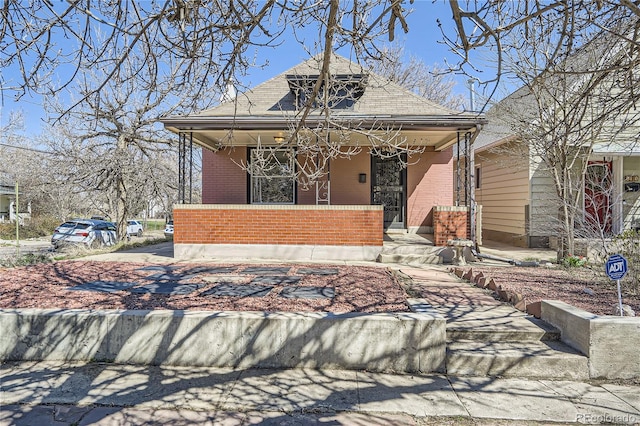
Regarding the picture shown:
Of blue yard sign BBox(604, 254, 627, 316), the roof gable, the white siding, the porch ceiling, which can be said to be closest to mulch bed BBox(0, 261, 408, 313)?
blue yard sign BBox(604, 254, 627, 316)

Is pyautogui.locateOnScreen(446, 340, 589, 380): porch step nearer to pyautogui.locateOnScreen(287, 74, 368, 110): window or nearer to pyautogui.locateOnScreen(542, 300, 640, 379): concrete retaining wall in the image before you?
pyautogui.locateOnScreen(542, 300, 640, 379): concrete retaining wall

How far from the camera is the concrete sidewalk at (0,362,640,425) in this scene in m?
3.04

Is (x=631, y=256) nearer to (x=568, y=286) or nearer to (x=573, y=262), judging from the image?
(x=568, y=286)

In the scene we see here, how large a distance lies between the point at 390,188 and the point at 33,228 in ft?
89.9

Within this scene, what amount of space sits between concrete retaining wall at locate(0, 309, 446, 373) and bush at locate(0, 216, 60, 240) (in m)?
27.6

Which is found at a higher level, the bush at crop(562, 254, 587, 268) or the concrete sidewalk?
the bush at crop(562, 254, 587, 268)

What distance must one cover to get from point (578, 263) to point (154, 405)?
27.8 feet

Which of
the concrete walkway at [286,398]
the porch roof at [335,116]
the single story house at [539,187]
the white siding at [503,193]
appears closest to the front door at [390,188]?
the porch roof at [335,116]

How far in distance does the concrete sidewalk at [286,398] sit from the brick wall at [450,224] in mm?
6235

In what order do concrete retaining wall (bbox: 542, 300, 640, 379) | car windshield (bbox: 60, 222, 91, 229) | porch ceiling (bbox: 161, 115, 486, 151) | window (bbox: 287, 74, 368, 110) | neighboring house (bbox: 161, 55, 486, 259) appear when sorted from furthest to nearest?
car windshield (bbox: 60, 222, 91, 229)
neighboring house (bbox: 161, 55, 486, 259)
porch ceiling (bbox: 161, 115, 486, 151)
window (bbox: 287, 74, 368, 110)
concrete retaining wall (bbox: 542, 300, 640, 379)

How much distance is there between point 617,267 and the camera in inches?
165

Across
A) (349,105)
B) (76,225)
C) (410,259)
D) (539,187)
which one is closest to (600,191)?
(539,187)

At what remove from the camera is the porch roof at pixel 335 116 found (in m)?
9.31

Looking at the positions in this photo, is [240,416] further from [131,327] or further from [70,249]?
[70,249]
